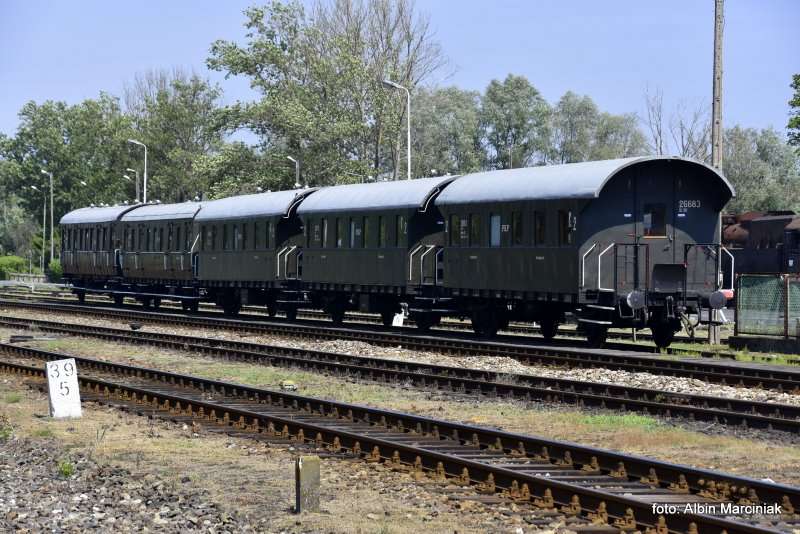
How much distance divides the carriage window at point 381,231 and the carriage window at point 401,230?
70 cm

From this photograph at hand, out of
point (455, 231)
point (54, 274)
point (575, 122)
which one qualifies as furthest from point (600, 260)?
point (575, 122)

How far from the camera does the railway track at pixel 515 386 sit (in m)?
14.8

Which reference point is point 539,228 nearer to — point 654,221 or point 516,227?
point 516,227

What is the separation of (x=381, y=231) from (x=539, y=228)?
658 cm

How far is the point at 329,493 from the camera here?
10.2 m

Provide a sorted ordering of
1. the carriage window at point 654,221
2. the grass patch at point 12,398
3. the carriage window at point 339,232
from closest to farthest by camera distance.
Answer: the grass patch at point 12,398, the carriage window at point 654,221, the carriage window at point 339,232

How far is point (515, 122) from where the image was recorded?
106750 millimetres

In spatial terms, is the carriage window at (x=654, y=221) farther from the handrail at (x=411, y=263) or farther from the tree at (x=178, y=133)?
the tree at (x=178, y=133)

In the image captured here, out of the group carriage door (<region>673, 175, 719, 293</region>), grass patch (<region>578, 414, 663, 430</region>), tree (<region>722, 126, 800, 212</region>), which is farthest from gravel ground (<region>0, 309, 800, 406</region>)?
tree (<region>722, 126, 800, 212</region>)

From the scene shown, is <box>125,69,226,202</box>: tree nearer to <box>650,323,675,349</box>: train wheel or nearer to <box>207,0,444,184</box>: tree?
<box>207,0,444,184</box>: tree

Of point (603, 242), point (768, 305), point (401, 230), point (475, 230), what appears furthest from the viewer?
Answer: point (401, 230)

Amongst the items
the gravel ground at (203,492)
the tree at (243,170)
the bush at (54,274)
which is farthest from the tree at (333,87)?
the gravel ground at (203,492)

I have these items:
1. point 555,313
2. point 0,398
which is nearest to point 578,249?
point 555,313

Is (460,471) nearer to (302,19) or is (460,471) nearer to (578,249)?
(578,249)
